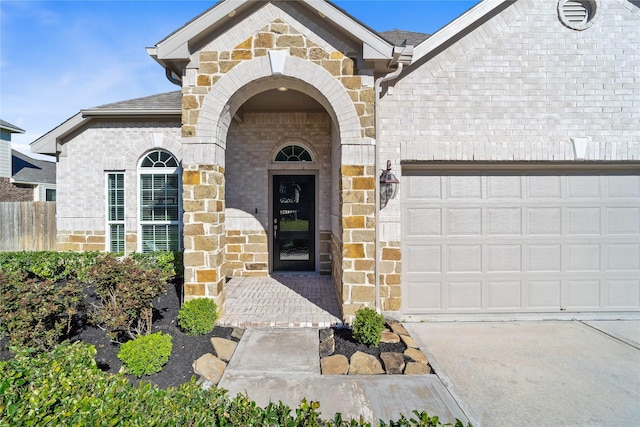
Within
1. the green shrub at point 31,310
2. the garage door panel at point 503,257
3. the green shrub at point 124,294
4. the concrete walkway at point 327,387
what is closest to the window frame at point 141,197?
the green shrub at point 124,294

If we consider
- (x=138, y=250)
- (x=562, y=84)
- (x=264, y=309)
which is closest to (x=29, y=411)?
(x=264, y=309)

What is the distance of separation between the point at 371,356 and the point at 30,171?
1912 centimetres

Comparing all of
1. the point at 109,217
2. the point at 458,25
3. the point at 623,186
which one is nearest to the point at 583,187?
the point at 623,186

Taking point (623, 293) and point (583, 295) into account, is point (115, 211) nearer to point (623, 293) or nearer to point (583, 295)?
point (583, 295)

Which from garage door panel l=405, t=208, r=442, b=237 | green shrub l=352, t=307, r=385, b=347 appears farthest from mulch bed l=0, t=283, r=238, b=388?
garage door panel l=405, t=208, r=442, b=237

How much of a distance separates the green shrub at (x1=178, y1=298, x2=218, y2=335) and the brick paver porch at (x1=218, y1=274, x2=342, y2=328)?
0.31 metres

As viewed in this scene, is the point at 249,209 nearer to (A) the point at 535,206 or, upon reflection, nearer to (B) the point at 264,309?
(B) the point at 264,309

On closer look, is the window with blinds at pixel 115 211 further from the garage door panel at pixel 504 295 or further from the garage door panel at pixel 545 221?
the garage door panel at pixel 545 221

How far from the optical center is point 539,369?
137 inches

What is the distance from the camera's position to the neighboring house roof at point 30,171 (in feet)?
45.9

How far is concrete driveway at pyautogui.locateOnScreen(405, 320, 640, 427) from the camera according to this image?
2787mm

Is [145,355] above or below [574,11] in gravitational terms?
below

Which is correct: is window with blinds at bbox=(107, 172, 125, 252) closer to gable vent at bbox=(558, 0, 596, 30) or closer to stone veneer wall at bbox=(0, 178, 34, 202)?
gable vent at bbox=(558, 0, 596, 30)

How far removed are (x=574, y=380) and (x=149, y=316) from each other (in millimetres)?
5047
